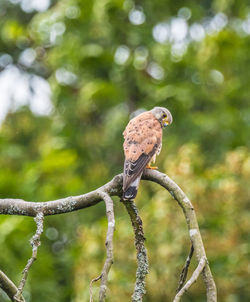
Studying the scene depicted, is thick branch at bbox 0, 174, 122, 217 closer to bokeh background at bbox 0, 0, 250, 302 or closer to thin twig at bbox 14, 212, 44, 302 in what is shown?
thin twig at bbox 14, 212, 44, 302

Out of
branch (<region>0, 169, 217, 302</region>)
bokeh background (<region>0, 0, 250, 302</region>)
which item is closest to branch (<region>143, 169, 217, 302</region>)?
branch (<region>0, 169, 217, 302</region>)

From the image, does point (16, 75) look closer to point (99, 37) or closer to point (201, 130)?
point (99, 37)

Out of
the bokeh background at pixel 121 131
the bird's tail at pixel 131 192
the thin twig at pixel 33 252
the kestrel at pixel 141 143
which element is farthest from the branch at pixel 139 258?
the bokeh background at pixel 121 131

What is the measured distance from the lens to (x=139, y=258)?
2.04 meters

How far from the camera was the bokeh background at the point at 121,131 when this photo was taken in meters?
5.18

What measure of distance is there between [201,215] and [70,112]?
309cm

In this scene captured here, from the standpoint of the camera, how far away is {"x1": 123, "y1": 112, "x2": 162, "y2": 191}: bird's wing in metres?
2.71

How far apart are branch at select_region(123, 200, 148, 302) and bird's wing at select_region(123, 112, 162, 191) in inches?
14.4

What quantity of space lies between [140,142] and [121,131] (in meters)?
4.20

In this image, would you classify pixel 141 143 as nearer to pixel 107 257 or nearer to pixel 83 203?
pixel 83 203

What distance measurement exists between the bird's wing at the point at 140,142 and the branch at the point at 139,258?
0.37 meters

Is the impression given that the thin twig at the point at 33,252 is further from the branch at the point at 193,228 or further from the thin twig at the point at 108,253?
the branch at the point at 193,228

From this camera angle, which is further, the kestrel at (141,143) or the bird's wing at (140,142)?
the bird's wing at (140,142)

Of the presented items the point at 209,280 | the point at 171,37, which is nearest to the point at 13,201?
the point at 209,280
